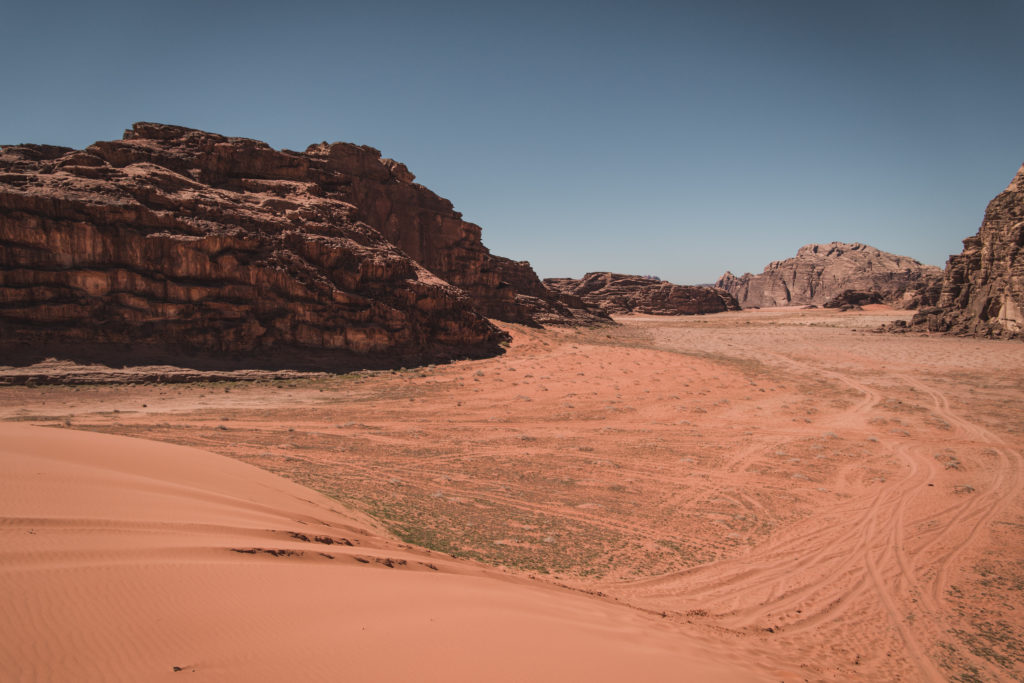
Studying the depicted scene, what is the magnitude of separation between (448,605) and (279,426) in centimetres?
1208

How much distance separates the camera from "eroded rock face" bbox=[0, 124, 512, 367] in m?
21.0

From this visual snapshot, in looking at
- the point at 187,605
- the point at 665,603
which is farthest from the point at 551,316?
the point at 187,605

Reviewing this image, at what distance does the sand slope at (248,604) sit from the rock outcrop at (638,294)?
82942mm

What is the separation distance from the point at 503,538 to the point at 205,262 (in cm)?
2297

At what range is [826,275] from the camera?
110m

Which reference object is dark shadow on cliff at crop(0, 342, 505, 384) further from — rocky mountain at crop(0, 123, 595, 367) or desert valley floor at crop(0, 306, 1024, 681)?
desert valley floor at crop(0, 306, 1024, 681)

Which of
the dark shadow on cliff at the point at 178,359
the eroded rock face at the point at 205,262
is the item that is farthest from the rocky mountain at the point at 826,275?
the dark shadow on cliff at the point at 178,359

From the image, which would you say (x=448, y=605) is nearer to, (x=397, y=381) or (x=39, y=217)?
(x=397, y=381)

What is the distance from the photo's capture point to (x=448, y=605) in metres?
4.62

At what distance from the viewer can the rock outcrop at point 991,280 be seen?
132ft

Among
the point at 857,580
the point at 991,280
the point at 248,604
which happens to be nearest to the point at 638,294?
the point at 991,280

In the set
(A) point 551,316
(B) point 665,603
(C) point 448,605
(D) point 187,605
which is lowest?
(B) point 665,603

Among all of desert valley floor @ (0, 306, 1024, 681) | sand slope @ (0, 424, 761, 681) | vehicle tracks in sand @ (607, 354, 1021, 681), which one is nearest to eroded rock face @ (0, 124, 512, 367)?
desert valley floor @ (0, 306, 1024, 681)

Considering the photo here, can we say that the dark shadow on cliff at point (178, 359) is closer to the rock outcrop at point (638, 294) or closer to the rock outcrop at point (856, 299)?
the rock outcrop at point (638, 294)
